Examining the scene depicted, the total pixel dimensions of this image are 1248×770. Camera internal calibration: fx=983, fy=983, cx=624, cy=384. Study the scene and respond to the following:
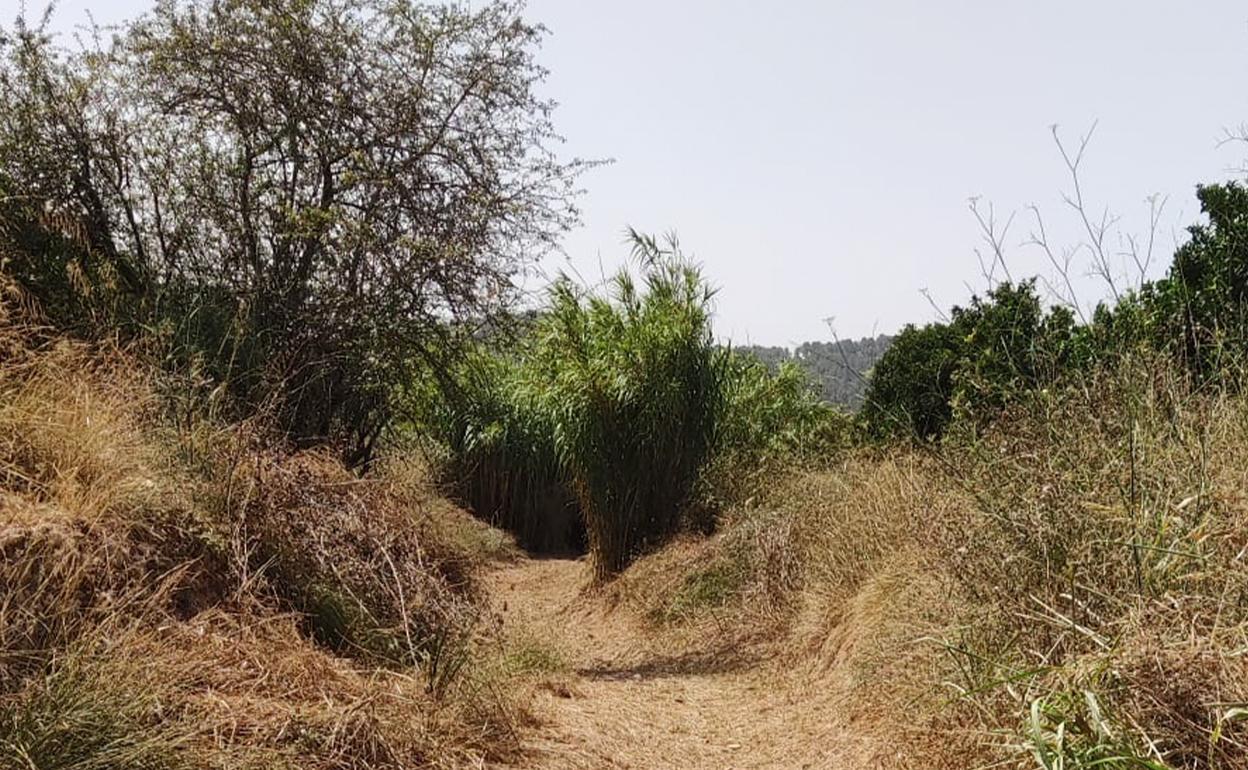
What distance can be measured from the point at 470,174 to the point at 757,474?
457cm

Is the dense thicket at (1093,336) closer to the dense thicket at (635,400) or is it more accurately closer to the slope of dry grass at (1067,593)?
the slope of dry grass at (1067,593)

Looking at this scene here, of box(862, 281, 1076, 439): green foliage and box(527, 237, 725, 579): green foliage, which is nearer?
box(862, 281, 1076, 439): green foliage

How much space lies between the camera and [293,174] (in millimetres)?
8469

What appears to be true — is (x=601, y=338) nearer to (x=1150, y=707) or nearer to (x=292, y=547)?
(x=292, y=547)

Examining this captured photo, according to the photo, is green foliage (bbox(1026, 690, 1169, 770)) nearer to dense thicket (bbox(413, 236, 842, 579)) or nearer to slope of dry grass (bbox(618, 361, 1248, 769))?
slope of dry grass (bbox(618, 361, 1248, 769))

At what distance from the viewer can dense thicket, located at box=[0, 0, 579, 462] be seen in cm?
779

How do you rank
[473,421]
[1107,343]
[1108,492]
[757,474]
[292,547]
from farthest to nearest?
[473,421], [757,474], [1107,343], [292,547], [1108,492]

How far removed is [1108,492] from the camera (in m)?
4.20

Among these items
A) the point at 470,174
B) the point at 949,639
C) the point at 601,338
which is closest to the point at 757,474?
the point at 601,338

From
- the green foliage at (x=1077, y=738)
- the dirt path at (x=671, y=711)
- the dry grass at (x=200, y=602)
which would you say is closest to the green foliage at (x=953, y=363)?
the dirt path at (x=671, y=711)

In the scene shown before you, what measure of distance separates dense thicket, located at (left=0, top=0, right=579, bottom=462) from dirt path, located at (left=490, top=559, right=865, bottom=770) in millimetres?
2755

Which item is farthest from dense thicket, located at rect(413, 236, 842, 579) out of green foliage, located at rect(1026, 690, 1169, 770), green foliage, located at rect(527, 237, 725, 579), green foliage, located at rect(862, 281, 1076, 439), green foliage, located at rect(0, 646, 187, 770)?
green foliage, located at rect(1026, 690, 1169, 770)

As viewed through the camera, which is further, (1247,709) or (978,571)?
(978,571)

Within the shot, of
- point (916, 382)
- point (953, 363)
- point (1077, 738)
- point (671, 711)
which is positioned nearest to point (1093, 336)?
point (1077, 738)
